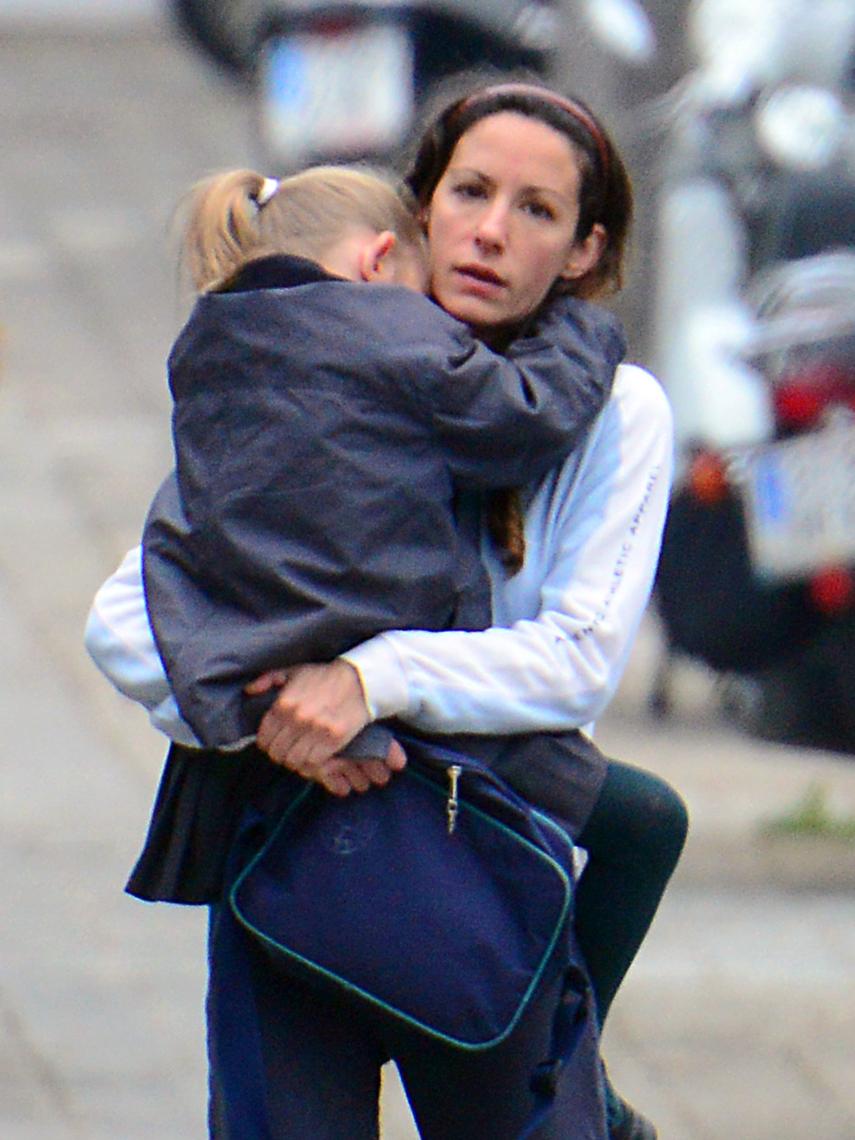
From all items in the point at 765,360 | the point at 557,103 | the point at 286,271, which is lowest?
the point at 765,360

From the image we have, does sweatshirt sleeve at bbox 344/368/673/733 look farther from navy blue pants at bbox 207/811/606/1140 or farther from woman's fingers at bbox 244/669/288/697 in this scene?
navy blue pants at bbox 207/811/606/1140

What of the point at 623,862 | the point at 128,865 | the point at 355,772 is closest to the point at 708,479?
the point at 128,865

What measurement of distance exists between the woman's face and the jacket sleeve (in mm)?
59

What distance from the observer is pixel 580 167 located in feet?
9.05

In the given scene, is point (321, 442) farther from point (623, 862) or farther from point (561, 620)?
point (623, 862)

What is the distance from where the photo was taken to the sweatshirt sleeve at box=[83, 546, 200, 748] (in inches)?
104

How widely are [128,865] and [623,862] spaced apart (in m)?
2.41

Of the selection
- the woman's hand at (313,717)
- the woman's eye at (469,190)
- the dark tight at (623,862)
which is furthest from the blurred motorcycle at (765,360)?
the woman's hand at (313,717)

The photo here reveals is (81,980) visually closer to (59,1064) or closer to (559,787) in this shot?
(59,1064)

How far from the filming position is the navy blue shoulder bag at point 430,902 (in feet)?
8.46

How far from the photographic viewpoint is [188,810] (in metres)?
2.74

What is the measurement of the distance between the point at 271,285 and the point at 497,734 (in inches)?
20.9

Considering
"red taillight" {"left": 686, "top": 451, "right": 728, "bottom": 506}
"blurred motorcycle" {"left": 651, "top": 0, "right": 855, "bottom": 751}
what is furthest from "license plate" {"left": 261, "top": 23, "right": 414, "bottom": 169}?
"red taillight" {"left": 686, "top": 451, "right": 728, "bottom": 506}

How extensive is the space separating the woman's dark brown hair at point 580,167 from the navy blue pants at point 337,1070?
52cm
